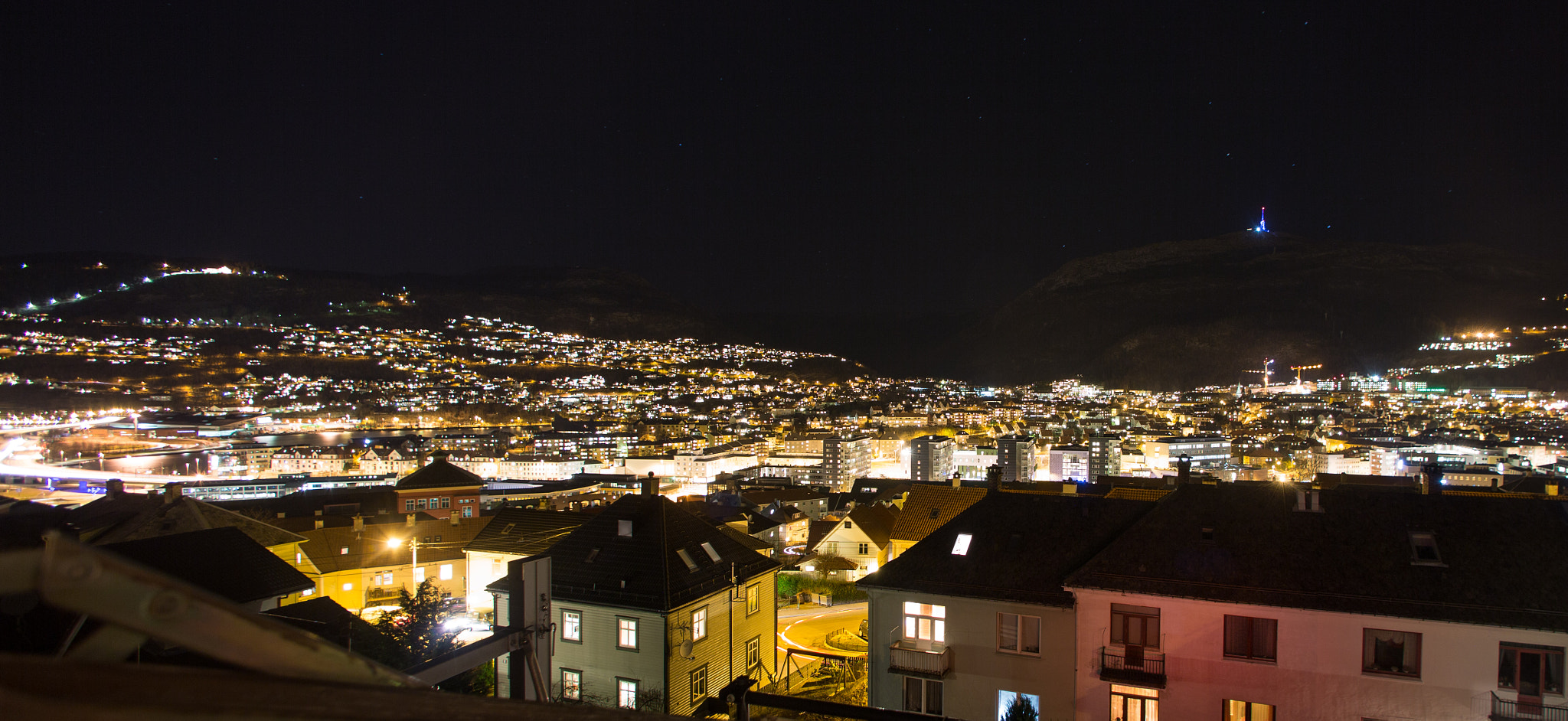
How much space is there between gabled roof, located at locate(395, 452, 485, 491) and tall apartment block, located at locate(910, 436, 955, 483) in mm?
39861

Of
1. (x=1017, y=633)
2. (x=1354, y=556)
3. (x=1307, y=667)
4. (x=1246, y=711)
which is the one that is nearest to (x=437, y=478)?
(x=1017, y=633)

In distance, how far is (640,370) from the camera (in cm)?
14738

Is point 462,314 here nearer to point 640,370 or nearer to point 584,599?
point 640,370

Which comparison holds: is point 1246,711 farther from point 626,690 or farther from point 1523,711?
point 626,690

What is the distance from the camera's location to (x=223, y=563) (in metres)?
11.4

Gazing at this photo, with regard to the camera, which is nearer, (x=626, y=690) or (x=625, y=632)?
(x=626, y=690)

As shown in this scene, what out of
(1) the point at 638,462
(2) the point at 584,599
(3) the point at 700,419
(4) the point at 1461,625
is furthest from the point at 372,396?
(4) the point at 1461,625

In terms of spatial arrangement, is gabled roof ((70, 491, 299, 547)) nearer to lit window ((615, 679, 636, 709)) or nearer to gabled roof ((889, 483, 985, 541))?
lit window ((615, 679, 636, 709))

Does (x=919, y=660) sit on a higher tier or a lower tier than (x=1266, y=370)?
lower

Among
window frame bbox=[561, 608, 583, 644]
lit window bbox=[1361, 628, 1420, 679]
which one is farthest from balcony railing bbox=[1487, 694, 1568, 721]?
window frame bbox=[561, 608, 583, 644]

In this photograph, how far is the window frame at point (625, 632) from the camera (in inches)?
446

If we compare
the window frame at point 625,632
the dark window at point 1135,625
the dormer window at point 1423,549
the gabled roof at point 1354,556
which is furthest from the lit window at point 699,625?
the dormer window at point 1423,549

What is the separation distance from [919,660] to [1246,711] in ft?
10.9

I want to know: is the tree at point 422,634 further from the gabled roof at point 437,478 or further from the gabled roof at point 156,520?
the gabled roof at point 437,478
